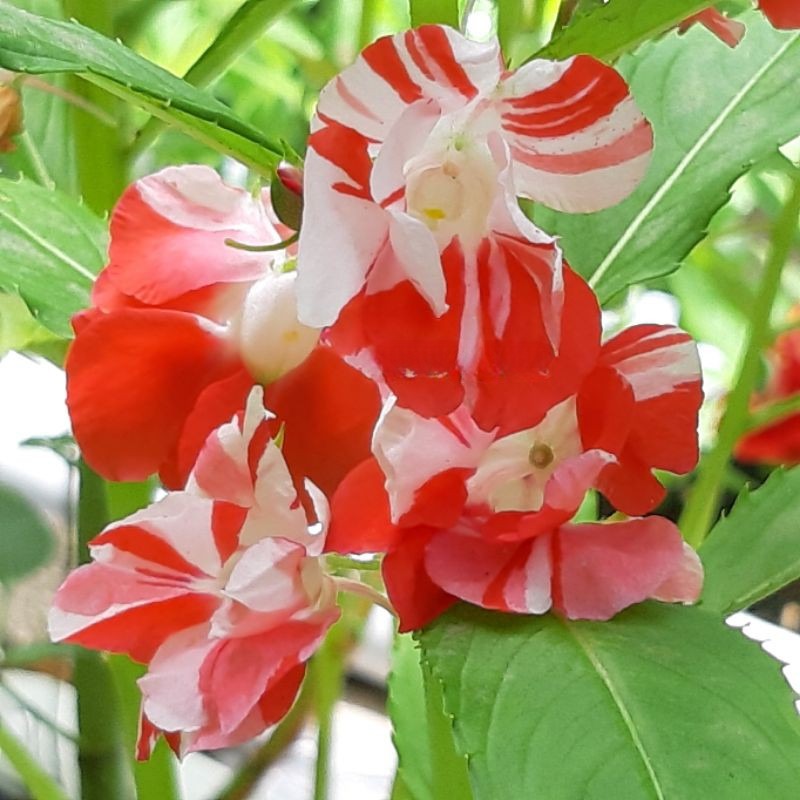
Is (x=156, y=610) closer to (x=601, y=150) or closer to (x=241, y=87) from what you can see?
(x=601, y=150)

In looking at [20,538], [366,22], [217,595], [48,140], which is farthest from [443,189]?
[20,538]

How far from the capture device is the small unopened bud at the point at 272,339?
288 millimetres

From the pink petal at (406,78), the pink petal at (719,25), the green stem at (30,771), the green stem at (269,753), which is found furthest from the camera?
the green stem at (269,753)

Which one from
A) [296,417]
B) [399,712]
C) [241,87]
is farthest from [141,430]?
[241,87]

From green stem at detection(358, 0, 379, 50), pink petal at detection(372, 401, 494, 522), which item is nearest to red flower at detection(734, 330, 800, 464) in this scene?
green stem at detection(358, 0, 379, 50)

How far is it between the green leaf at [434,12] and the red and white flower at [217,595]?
0.10 metres

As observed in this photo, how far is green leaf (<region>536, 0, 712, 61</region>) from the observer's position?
267 mm

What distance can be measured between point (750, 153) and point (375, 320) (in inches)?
6.7

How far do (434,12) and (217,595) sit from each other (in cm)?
14

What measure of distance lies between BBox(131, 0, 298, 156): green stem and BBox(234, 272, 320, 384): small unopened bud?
0.11 metres

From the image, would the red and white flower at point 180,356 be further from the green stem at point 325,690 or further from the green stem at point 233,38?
the green stem at point 325,690

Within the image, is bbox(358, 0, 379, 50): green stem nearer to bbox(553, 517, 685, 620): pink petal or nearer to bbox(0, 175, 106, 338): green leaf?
bbox(0, 175, 106, 338): green leaf

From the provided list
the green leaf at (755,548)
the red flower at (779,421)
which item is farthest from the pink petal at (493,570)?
the red flower at (779,421)

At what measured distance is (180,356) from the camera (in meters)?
0.29
